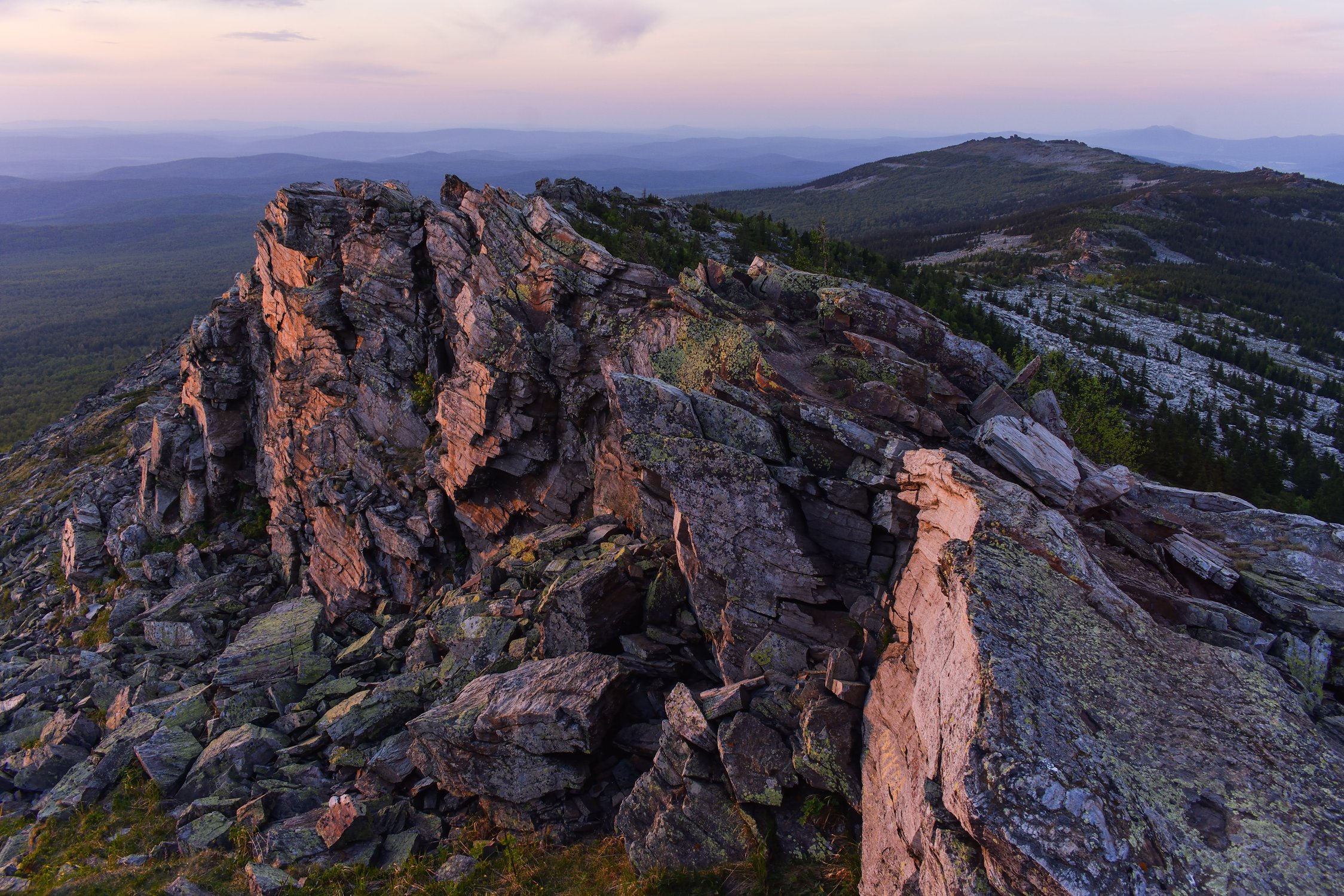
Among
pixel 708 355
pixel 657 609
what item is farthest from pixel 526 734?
pixel 708 355

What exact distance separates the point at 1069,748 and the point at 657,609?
1231 cm

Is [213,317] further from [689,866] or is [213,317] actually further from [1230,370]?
[1230,370]

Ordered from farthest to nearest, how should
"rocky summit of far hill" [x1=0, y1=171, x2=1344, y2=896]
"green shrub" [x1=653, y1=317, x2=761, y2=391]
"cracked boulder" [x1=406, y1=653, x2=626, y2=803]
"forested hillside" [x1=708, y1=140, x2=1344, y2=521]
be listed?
"forested hillside" [x1=708, y1=140, x2=1344, y2=521] → "green shrub" [x1=653, y1=317, x2=761, y2=391] → "cracked boulder" [x1=406, y1=653, x2=626, y2=803] → "rocky summit of far hill" [x1=0, y1=171, x2=1344, y2=896]

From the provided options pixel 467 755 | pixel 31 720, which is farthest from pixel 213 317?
pixel 467 755

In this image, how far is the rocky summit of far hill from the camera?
10789mm

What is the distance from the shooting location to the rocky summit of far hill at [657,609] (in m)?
10.8

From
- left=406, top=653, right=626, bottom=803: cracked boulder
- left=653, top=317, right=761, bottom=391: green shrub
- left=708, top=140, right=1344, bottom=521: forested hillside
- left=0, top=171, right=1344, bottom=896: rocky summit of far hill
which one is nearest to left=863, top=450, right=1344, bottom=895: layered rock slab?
left=0, top=171, right=1344, bottom=896: rocky summit of far hill

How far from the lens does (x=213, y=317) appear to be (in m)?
41.6

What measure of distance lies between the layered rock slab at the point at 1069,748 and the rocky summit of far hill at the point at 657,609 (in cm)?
6

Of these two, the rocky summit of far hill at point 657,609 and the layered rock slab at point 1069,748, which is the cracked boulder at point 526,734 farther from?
the layered rock slab at point 1069,748

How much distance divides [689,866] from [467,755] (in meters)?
6.92

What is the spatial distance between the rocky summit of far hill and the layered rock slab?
0.06m

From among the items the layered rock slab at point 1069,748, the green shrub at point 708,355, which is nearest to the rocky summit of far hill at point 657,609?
the layered rock slab at point 1069,748

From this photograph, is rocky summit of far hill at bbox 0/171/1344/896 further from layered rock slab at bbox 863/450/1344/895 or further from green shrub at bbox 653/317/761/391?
green shrub at bbox 653/317/761/391
